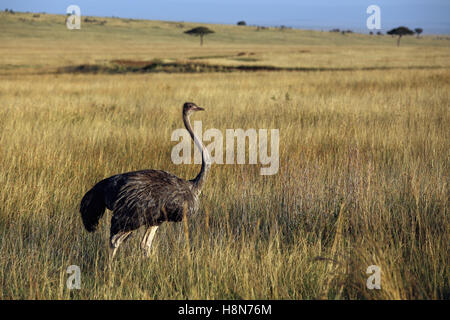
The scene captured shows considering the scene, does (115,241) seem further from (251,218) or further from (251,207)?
(251,207)

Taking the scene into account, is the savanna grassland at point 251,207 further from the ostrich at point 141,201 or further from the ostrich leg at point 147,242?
the ostrich at point 141,201

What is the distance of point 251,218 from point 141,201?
163 cm

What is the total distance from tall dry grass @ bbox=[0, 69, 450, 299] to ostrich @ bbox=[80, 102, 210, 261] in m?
0.22

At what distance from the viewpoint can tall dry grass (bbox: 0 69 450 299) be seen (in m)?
3.57

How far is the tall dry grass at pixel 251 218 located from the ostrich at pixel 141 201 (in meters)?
0.22

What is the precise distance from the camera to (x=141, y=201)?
4008 mm

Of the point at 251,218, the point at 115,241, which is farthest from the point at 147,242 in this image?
the point at 251,218

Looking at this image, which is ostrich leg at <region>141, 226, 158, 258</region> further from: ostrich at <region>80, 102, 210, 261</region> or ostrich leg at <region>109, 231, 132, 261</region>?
ostrich leg at <region>109, 231, 132, 261</region>

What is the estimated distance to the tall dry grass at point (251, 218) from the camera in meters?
3.57

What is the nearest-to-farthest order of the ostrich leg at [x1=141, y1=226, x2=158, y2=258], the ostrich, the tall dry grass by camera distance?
the tall dry grass, the ostrich, the ostrich leg at [x1=141, y1=226, x2=158, y2=258]

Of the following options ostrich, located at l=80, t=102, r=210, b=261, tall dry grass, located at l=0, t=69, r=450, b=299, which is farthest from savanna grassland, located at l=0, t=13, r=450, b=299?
ostrich, located at l=80, t=102, r=210, b=261

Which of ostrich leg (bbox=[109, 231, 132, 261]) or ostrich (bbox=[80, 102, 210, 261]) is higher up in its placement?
ostrich (bbox=[80, 102, 210, 261])

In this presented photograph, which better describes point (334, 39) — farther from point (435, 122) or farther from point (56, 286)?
point (56, 286)

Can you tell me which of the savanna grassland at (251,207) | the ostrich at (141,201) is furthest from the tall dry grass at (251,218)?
the ostrich at (141,201)
